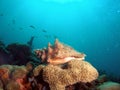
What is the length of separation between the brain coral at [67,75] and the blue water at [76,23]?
11.4 meters

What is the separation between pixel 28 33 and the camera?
92.6 meters

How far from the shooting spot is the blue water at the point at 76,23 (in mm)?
40969

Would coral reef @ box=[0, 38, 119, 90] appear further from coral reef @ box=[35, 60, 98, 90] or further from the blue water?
the blue water

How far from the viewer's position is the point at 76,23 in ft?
248

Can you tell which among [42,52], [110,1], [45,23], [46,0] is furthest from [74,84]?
[45,23]

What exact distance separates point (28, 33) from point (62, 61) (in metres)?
88.8

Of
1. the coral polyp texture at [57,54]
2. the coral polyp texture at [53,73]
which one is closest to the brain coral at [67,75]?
the coral polyp texture at [53,73]

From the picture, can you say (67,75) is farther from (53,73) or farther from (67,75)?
(53,73)

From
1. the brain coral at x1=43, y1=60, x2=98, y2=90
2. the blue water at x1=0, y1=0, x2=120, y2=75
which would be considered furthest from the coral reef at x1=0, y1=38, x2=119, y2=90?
the blue water at x1=0, y1=0, x2=120, y2=75

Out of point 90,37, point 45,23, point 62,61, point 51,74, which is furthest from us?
point 45,23

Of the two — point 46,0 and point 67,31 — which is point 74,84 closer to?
point 46,0

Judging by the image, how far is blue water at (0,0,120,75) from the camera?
41.0 m

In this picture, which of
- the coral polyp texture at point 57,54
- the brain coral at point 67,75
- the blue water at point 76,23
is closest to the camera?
the brain coral at point 67,75

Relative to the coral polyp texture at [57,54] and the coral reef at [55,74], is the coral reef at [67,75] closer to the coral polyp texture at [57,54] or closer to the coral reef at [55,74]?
the coral reef at [55,74]
